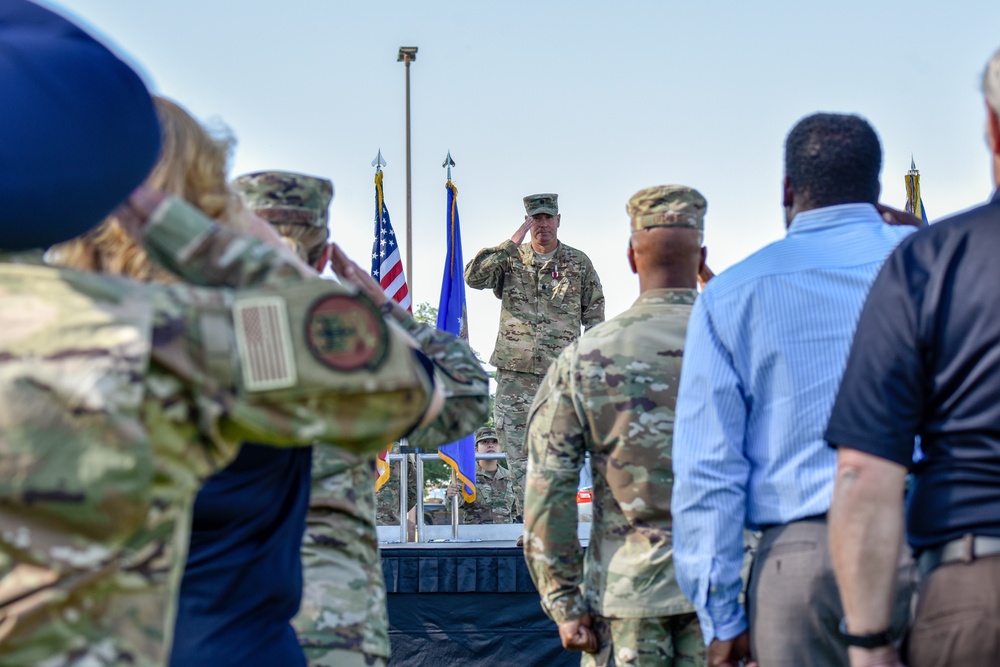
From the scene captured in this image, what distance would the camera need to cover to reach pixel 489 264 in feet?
27.3

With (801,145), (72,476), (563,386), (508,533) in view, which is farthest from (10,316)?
(508,533)

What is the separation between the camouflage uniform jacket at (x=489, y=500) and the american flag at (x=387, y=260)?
208 cm

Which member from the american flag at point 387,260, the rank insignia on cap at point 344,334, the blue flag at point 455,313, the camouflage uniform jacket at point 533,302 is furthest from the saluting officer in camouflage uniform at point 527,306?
the rank insignia on cap at point 344,334

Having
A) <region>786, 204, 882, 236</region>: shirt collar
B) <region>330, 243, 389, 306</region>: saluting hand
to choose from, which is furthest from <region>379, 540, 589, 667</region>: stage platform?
<region>786, 204, 882, 236</region>: shirt collar

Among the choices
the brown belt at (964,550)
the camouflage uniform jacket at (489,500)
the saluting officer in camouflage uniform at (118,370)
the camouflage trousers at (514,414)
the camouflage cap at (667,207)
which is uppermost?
the camouflage cap at (667,207)

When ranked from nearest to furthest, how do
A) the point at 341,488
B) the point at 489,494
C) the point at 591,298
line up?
the point at 341,488 < the point at 591,298 < the point at 489,494

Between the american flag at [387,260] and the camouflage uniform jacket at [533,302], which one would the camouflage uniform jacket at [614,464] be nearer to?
the camouflage uniform jacket at [533,302]

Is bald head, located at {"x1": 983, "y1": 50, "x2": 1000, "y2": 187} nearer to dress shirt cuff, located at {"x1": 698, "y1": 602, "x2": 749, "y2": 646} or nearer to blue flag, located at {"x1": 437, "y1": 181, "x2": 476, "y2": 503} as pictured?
dress shirt cuff, located at {"x1": 698, "y1": 602, "x2": 749, "y2": 646}

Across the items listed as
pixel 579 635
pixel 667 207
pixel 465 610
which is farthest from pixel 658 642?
pixel 465 610

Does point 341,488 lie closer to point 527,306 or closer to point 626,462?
point 626,462

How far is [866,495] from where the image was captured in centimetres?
200

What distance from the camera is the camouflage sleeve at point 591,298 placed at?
340 inches

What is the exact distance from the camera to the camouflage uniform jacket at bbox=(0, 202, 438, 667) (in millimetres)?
1142

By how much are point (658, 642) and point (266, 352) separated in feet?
7.52
